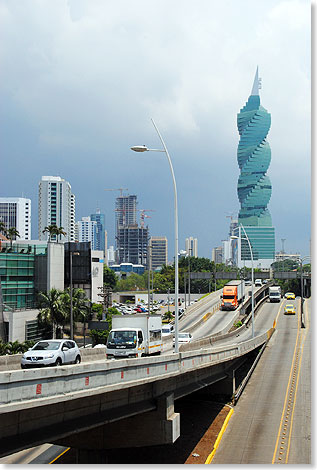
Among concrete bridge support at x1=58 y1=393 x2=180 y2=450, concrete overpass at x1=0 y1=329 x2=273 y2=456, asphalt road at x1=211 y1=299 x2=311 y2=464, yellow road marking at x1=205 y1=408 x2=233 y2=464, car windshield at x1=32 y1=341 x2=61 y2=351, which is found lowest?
yellow road marking at x1=205 y1=408 x2=233 y2=464

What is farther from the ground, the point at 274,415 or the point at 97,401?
the point at 97,401

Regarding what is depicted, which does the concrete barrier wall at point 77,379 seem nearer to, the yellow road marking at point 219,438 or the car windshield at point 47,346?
the car windshield at point 47,346

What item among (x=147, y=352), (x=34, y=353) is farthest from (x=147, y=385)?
(x=147, y=352)

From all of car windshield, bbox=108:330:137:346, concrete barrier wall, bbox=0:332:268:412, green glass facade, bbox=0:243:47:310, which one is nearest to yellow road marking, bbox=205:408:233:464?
car windshield, bbox=108:330:137:346

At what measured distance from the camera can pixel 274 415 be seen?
3841cm

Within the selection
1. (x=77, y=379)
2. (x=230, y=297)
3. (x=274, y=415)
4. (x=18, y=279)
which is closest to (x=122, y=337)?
(x=77, y=379)

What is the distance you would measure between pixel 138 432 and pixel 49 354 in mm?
5792

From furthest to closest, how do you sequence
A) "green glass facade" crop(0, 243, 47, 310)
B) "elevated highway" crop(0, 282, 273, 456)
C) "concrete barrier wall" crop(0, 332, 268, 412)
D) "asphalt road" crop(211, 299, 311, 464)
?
"green glass facade" crop(0, 243, 47, 310) → "asphalt road" crop(211, 299, 311, 464) → "elevated highway" crop(0, 282, 273, 456) → "concrete barrier wall" crop(0, 332, 268, 412)

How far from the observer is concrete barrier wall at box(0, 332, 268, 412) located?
13.4 meters

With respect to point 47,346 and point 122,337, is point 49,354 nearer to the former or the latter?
point 47,346

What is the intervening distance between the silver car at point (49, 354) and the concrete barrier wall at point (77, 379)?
A: 371 cm

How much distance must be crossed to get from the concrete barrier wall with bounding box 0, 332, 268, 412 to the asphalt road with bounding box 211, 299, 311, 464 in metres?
10.7

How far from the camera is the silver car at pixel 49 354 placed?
821 inches

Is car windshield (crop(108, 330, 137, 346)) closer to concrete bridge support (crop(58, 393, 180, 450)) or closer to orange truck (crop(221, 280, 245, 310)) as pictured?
concrete bridge support (crop(58, 393, 180, 450))
